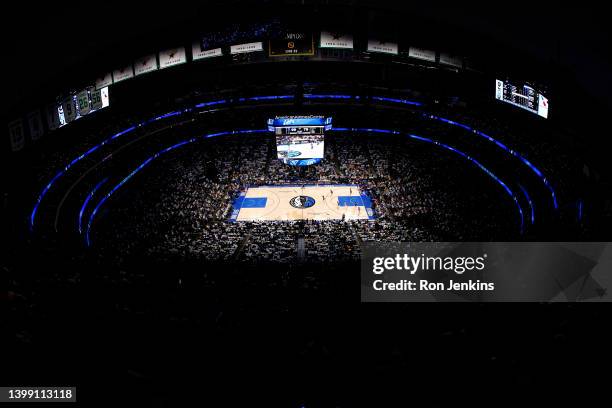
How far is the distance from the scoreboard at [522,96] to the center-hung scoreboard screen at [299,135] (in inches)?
520

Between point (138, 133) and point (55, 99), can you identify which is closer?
point (55, 99)

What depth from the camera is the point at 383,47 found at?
3516 cm

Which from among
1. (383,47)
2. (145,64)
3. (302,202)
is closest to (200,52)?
(145,64)

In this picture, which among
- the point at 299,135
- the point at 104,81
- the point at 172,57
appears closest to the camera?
the point at 104,81

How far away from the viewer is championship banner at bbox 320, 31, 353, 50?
113 feet

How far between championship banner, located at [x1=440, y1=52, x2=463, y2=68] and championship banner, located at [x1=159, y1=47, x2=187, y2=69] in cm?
1961

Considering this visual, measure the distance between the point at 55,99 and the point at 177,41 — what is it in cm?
996

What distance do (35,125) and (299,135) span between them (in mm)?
18708

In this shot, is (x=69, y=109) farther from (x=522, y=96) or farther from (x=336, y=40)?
(x=522, y=96)

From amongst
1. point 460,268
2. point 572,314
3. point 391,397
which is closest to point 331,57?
point 460,268

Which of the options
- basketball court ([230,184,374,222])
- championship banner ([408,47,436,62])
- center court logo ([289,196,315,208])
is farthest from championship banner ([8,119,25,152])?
championship banner ([408,47,436,62])

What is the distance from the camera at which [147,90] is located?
3978 centimetres

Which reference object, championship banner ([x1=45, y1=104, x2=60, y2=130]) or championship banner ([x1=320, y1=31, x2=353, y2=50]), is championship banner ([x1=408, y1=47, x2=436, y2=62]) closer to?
championship banner ([x1=320, y1=31, x2=353, y2=50])

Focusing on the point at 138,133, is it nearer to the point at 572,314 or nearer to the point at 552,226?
the point at 552,226
